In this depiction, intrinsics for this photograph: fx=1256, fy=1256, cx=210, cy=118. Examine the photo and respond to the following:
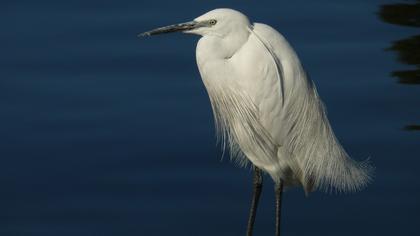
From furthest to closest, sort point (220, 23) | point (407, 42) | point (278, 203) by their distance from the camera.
Result: point (407, 42), point (278, 203), point (220, 23)

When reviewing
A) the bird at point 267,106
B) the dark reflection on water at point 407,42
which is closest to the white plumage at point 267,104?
the bird at point 267,106

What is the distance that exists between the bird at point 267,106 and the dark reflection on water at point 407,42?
1.12m

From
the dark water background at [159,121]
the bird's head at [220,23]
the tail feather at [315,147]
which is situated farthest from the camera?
the dark water background at [159,121]

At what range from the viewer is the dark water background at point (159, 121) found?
16.1 feet

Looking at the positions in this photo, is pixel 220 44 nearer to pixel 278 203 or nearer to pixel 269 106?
pixel 269 106

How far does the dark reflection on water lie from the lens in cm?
601

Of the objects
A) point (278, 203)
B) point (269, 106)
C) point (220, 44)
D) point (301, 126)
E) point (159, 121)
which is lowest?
point (278, 203)

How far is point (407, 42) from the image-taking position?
6324 millimetres

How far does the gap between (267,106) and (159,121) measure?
1.33 metres

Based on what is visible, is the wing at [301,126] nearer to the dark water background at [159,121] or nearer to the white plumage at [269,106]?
the white plumage at [269,106]

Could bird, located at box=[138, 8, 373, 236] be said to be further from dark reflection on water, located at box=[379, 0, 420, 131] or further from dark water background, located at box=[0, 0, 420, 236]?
dark reflection on water, located at box=[379, 0, 420, 131]

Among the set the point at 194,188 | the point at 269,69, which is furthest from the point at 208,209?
the point at 269,69

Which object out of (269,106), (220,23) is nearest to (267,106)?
(269,106)

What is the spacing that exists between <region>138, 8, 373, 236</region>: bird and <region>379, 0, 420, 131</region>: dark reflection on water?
112 centimetres
